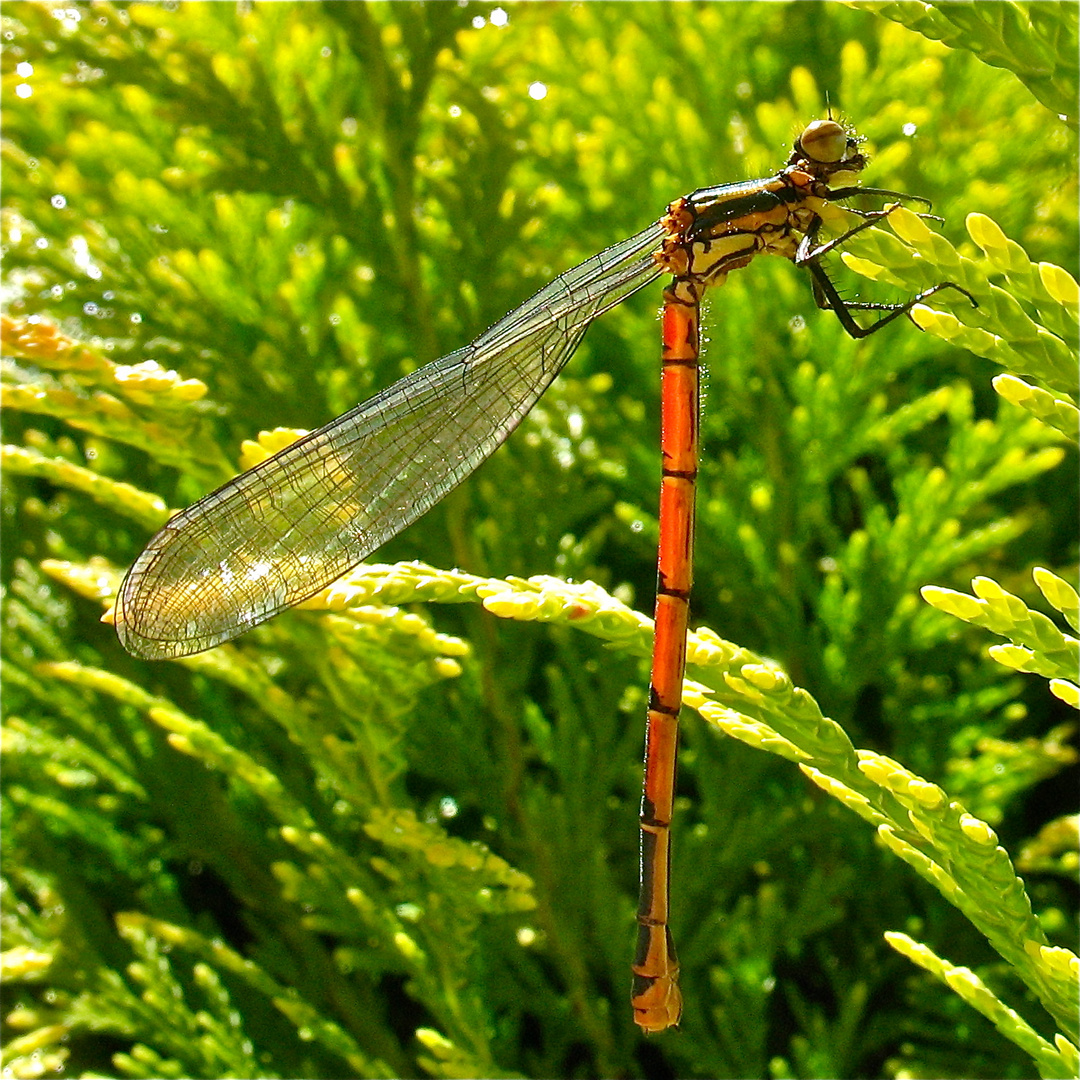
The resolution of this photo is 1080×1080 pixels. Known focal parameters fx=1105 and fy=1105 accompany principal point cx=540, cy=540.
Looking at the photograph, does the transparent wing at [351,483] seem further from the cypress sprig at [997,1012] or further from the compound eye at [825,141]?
the cypress sprig at [997,1012]

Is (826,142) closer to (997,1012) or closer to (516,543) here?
(516,543)

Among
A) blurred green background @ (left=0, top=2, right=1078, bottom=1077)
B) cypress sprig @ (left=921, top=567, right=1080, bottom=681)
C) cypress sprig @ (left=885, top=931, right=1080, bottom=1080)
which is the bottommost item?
cypress sprig @ (left=885, top=931, right=1080, bottom=1080)

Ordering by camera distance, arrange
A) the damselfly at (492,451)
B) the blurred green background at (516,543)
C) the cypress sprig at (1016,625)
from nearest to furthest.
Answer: the cypress sprig at (1016,625) → the damselfly at (492,451) → the blurred green background at (516,543)

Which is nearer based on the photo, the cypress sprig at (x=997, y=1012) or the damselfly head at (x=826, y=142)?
the cypress sprig at (x=997, y=1012)

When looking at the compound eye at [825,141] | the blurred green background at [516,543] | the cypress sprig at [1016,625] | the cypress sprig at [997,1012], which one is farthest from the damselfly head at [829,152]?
the cypress sprig at [997,1012]

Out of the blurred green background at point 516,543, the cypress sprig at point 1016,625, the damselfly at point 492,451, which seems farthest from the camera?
the blurred green background at point 516,543

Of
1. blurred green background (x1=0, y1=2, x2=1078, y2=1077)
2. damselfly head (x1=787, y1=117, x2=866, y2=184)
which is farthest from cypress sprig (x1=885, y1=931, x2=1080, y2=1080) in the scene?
damselfly head (x1=787, y1=117, x2=866, y2=184)

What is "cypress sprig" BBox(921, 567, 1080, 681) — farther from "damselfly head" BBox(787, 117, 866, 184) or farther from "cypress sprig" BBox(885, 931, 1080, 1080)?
"damselfly head" BBox(787, 117, 866, 184)

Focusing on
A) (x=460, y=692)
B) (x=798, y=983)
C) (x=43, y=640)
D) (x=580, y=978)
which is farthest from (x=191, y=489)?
(x=798, y=983)

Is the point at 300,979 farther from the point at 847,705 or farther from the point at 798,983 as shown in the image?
the point at 847,705
